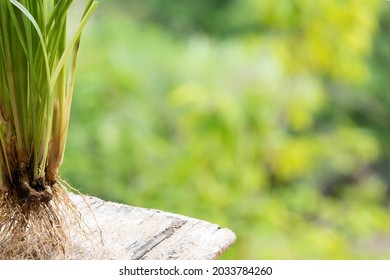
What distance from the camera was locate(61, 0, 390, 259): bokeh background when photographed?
7.40 feet

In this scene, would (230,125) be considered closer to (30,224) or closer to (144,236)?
(144,236)

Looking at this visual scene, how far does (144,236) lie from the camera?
1.16 metres

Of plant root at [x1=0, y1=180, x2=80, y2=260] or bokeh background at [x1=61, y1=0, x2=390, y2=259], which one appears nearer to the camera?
plant root at [x1=0, y1=180, x2=80, y2=260]

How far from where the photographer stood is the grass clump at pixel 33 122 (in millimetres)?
1029

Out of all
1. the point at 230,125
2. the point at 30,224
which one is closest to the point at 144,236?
Answer: the point at 30,224

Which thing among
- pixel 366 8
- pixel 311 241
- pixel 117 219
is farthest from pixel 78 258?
pixel 366 8

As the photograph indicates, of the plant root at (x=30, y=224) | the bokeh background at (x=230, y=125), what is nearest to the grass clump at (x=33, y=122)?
the plant root at (x=30, y=224)

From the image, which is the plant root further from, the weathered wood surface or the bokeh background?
the bokeh background

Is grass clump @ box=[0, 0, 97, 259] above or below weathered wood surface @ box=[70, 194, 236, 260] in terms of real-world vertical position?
above

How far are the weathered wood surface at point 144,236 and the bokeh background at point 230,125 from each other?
952 mm

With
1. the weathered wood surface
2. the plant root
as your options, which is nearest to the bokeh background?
the weathered wood surface

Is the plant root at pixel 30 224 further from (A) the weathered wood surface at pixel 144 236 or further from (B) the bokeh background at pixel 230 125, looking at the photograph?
(B) the bokeh background at pixel 230 125

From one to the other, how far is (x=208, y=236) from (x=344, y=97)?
7.87ft
